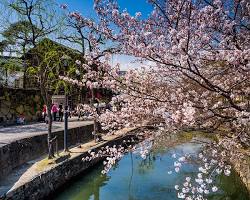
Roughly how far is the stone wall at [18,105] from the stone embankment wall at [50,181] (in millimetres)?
7951

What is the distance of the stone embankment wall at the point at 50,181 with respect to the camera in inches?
382

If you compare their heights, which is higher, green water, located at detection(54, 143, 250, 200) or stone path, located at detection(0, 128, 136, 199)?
stone path, located at detection(0, 128, 136, 199)

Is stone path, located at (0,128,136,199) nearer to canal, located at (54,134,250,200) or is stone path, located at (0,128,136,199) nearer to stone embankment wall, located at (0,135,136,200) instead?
stone embankment wall, located at (0,135,136,200)

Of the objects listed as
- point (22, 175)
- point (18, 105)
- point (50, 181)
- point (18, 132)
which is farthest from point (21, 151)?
point (18, 105)

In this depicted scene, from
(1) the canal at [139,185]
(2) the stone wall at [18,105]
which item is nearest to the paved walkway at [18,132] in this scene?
(2) the stone wall at [18,105]

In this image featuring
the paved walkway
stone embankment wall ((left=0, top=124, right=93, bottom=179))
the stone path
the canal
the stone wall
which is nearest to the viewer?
the stone path

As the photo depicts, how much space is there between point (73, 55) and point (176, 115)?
18193 mm

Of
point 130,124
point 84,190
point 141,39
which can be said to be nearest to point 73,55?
point 84,190

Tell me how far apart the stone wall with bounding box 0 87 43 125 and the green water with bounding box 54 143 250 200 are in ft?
24.4

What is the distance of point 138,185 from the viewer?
49.8ft

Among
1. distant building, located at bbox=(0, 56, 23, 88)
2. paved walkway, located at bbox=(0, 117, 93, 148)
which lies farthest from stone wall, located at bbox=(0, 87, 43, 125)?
paved walkway, located at bbox=(0, 117, 93, 148)

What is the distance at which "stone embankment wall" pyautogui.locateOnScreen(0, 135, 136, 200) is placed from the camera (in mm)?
9693

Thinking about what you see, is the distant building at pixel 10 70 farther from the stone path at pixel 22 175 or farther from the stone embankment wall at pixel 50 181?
the stone path at pixel 22 175

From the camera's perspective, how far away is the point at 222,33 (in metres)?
5.87
